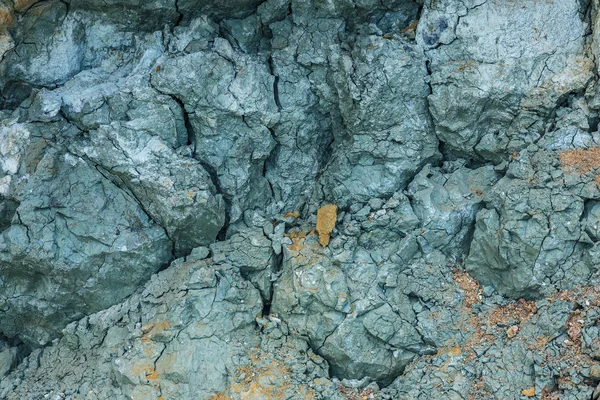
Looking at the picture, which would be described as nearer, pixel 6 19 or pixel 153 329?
pixel 153 329

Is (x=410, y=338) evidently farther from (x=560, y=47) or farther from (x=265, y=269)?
(x=560, y=47)

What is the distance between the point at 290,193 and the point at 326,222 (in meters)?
0.63

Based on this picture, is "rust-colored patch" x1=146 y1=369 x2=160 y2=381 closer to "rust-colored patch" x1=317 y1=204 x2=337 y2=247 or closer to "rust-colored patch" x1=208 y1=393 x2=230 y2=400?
"rust-colored patch" x1=208 y1=393 x2=230 y2=400

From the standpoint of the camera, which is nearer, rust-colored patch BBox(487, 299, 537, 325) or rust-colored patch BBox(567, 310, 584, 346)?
rust-colored patch BBox(567, 310, 584, 346)

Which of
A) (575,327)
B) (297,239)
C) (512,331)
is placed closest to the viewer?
(575,327)

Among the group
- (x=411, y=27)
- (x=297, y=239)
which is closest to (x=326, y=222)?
(x=297, y=239)

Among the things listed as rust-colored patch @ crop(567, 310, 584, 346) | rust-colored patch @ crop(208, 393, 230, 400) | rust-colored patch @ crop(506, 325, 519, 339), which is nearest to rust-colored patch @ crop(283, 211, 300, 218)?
rust-colored patch @ crop(208, 393, 230, 400)

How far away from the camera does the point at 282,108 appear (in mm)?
6188

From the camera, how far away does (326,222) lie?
5945mm

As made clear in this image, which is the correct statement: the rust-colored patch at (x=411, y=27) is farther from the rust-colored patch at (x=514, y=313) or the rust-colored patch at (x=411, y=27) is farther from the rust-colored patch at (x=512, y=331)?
the rust-colored patch at (x=512, y=331)

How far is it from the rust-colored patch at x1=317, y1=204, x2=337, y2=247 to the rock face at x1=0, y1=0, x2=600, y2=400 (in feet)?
0.07

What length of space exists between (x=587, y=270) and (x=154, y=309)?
144 inches

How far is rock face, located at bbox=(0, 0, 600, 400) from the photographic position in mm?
5516

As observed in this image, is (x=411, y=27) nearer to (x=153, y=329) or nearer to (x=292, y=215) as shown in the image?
(x=292, y=215)
